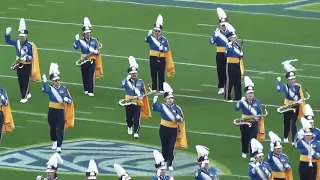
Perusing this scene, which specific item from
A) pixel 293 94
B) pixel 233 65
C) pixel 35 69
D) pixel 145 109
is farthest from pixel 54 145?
pixel 233 65

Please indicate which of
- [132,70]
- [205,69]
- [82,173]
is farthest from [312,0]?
[82,173]

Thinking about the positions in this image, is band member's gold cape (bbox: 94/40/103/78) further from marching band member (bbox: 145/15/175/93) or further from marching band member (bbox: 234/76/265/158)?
marching band member (bbox: 234/76/265/158)

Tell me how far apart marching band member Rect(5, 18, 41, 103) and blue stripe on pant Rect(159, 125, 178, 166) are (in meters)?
5.26

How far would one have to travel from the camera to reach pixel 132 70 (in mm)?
27281

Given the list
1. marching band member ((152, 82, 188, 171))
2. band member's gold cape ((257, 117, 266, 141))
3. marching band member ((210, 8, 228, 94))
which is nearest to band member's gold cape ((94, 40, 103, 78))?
marching band member ((210, 8, 228, 94))

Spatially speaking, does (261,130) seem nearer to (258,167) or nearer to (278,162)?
(278,162)

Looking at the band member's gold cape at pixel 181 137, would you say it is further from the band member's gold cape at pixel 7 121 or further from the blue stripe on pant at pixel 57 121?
the band member's gold cape at pixel 7 121

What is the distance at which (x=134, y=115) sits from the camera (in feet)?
90.1

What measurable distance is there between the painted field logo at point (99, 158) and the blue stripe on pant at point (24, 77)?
3.05 meters

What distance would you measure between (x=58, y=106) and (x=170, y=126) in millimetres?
2289

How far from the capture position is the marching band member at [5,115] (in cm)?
2641

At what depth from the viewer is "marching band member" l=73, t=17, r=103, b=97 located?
30391mm

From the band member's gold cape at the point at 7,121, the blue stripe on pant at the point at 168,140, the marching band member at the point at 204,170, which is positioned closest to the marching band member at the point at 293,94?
the blue stripe on pant at the point at 168,140

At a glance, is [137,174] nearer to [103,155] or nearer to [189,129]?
[103,155]
